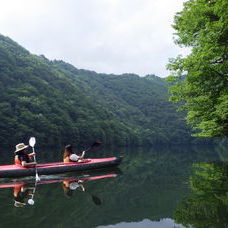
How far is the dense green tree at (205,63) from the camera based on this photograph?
12.7m

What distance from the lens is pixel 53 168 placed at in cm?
1330

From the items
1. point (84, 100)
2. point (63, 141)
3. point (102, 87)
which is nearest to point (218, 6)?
point (63, 141)

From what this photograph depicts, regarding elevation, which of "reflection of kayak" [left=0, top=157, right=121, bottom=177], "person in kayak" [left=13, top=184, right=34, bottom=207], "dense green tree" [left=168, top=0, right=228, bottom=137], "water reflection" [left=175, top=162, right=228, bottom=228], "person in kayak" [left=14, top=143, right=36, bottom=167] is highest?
"dense green tree" [left=168, top=0, right=228, bottom=137]

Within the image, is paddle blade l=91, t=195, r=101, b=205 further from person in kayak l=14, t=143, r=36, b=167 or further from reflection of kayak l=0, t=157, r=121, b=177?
person in kayak l=14, t=143, r=36, b=167

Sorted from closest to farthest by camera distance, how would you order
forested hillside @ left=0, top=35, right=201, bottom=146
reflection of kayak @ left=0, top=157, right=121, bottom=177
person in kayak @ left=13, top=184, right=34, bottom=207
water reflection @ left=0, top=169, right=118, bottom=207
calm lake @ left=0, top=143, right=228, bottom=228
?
calm lake @ left=0, top=143, right=228, bottom=228 → person in kayak @ left=13, top=184, right=34, bottom=207 → water reflection @ left=0, top=169, right=118, bottom=207 → reflection of kayak @ left=0, top=157, right=121, bottom=177 → forested hillside @ left=0, top=35, right=201, bottom=146

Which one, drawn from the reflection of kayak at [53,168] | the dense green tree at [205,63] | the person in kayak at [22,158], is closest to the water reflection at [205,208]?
the dense green tree at [205,63]

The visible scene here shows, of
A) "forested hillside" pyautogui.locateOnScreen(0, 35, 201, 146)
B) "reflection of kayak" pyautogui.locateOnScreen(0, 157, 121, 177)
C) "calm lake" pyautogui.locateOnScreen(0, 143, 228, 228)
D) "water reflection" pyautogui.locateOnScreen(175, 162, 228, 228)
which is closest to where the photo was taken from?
"water reflection" pyautogui.locateOnScreen(175, 162, 228, 228)

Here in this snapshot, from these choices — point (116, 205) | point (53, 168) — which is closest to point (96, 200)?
point (116, 205)

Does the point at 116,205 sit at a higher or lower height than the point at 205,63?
lower

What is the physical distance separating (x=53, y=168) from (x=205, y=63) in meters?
9.48

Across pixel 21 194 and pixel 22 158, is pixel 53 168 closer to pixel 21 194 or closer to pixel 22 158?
pixel 22 158

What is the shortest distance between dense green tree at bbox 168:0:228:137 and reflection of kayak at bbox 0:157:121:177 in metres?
6.03

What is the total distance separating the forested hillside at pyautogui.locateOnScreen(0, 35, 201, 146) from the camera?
2039 inches

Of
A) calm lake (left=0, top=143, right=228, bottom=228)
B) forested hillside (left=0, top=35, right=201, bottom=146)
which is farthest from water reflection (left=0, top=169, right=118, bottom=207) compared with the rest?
forested hillside (left=0, top=35, right=201, bottom=146)
